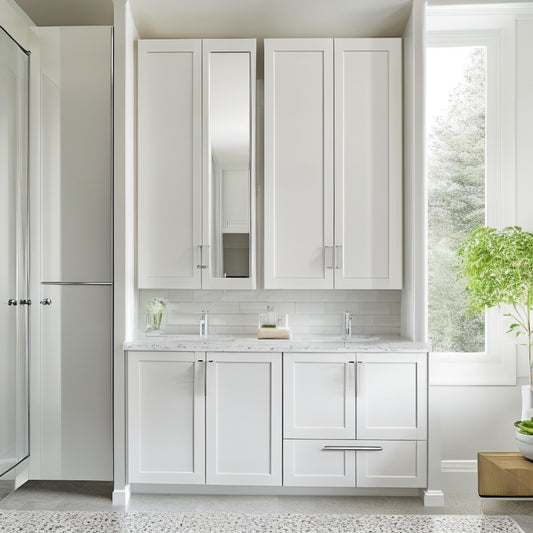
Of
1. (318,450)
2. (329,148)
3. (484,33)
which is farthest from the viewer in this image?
(484,33)

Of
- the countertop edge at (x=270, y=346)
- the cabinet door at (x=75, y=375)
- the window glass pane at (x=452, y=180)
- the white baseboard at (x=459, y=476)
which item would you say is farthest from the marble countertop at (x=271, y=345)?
the white baseboard at (x=459, y=476)

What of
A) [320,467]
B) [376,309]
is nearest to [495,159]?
[376,309]

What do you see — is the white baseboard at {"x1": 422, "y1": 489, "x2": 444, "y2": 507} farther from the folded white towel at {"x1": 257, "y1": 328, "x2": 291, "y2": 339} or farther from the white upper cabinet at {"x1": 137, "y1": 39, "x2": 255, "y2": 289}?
the white upper cabinet at {"x1": 137, "y1": 39, "x2": 255, "y2": 289}

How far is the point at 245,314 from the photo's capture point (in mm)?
3344

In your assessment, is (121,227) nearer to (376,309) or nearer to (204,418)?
(204,418)

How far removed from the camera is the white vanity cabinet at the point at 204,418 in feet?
9.16

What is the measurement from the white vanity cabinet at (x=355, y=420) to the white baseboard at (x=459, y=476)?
0.49 meters

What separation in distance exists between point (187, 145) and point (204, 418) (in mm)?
1516

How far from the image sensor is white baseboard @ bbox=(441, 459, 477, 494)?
3152mm

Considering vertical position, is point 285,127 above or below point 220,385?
above

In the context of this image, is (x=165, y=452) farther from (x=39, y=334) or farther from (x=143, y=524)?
(x=143, y=524)

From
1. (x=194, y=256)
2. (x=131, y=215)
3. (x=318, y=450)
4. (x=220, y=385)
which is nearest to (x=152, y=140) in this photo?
(x=131, y=215)

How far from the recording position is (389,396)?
9.10ft

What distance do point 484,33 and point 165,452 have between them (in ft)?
10.2
